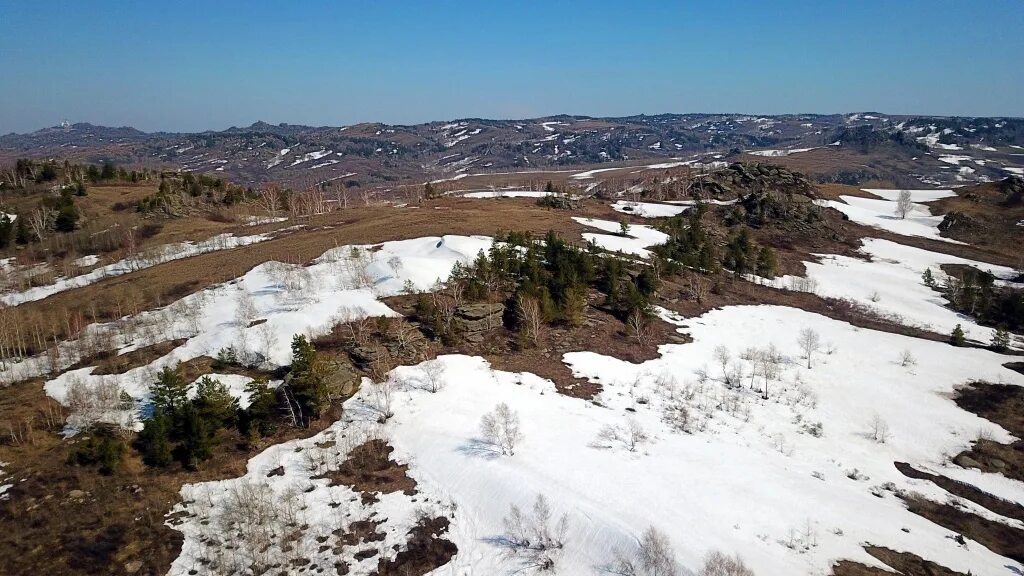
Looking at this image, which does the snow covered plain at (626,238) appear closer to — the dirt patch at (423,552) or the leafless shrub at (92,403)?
the dirt patch at (423,552)

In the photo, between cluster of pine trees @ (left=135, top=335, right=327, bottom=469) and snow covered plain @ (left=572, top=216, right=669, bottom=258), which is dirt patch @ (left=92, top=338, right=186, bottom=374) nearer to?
cluster of pine trees @ (left=135, top=335, right=327, bottom=469)

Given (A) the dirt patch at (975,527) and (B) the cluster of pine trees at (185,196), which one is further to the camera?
(B) the cluster of pine trees at (185,196)

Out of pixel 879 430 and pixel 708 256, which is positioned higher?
pixel 708 256

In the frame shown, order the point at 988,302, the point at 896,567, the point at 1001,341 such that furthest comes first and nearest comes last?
the point at 988,302 < the point at 1001,341 < the point at 896,567

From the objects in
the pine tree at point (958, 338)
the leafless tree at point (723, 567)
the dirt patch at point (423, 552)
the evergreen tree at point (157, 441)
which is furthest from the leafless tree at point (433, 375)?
the pine tree at point (958, 338)

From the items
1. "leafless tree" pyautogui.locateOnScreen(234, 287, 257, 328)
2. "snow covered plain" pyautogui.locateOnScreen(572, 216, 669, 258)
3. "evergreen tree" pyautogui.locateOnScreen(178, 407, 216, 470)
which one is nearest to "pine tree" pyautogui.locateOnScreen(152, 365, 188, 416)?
"evergreen tree" pyautogui.locateOnScreen(178, 407, 216, 470)

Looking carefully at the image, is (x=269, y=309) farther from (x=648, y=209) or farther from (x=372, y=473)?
(x=648, y=209)

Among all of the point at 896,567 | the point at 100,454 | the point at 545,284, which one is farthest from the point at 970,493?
the point at 100,454
